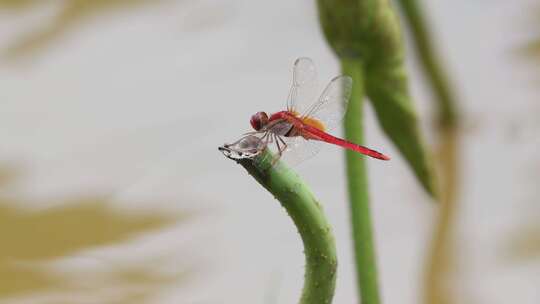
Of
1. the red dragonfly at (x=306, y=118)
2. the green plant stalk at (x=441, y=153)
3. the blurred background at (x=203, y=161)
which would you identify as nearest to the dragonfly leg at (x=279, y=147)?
the red dragonfly at (x=306, y=118)

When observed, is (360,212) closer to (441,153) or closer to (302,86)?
(302,86)

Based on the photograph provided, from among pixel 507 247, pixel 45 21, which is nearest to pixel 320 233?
pixel 507 247

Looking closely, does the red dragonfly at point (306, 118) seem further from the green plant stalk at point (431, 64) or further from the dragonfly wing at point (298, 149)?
the green plant stalk at point (431, 64)

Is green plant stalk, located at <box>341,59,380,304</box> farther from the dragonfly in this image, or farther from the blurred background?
the blurred background

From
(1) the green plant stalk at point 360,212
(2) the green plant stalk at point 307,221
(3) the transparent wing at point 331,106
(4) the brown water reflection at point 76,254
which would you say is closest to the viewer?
(2) the green plant stalk at point 307,221

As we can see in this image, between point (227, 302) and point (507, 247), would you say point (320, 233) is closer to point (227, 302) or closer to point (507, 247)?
point (227, 302)

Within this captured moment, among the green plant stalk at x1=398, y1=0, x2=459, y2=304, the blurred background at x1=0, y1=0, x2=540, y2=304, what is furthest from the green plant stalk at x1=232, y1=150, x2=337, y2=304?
the green plant stalk at x1=398, y1=0, x2=459, y2=304
